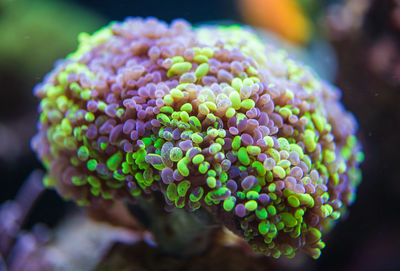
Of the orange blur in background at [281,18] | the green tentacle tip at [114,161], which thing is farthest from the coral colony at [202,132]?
the orange blur in background at [281,18]

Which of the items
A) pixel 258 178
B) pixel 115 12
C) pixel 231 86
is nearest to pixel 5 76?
pixel 115 12

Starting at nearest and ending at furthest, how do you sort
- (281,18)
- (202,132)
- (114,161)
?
(202,132) → (114,161) → (281,18)

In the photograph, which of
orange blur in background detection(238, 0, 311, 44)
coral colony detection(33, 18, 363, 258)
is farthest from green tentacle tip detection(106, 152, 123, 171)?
orange blur in background detection(238, 0, 311, 44)

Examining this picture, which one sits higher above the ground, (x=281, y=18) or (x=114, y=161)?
(x=281, y=18)

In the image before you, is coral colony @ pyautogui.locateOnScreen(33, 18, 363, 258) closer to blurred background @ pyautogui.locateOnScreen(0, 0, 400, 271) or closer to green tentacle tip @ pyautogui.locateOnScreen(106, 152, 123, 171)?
green tentacle tip @ pyautogui.locateOnScreen(106, 152, 123, 171)

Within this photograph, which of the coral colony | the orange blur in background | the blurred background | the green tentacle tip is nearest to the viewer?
the coral colony

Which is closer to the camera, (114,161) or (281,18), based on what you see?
(114,161)

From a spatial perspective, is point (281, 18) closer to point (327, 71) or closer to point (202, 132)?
point (327, 71)

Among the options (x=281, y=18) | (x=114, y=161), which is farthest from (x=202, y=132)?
(x=281, y=18)

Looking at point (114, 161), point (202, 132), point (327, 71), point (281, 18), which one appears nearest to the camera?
point (202, 132)
